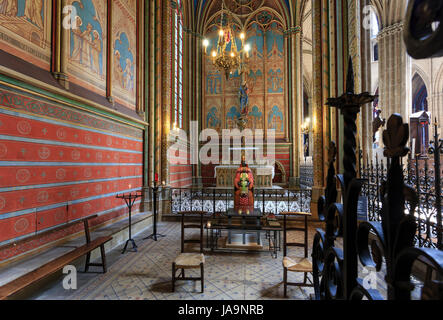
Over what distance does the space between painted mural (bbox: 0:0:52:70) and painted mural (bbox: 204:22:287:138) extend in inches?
472

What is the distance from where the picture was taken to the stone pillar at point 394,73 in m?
12.6

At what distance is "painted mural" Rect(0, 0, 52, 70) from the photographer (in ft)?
12.7

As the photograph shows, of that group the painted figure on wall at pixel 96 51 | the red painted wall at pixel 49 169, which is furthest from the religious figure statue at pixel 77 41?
the red painted wall at pixel 49 169

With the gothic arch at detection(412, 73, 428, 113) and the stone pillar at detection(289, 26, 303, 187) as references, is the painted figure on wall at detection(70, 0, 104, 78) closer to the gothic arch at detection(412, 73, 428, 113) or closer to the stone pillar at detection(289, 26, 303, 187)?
the stone pillar at detection(289, 26, 303, 187)

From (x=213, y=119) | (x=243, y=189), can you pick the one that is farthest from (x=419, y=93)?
(x=243, y=189)

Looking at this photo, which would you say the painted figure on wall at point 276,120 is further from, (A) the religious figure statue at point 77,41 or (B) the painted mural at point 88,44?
(A) the religious figure statue at point 77,41

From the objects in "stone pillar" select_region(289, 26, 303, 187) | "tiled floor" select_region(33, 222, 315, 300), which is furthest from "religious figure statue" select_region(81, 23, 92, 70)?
"stone pillar" select_region(289, 26, 303, 187)

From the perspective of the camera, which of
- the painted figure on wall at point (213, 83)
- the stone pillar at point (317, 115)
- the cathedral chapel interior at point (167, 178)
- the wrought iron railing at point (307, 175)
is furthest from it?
the painted figure on wall at point (213, 83)

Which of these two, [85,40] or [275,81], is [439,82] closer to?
[275,81]

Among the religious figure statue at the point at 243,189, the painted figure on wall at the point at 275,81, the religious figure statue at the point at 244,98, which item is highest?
the painted figure on wall at the point at 275,81

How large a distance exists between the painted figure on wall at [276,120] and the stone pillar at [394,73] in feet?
18.7

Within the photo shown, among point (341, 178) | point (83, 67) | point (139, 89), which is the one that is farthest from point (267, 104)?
point (341, 178)

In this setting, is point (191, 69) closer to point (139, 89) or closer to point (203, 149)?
point (203, 149)

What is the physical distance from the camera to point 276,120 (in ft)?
52.5
